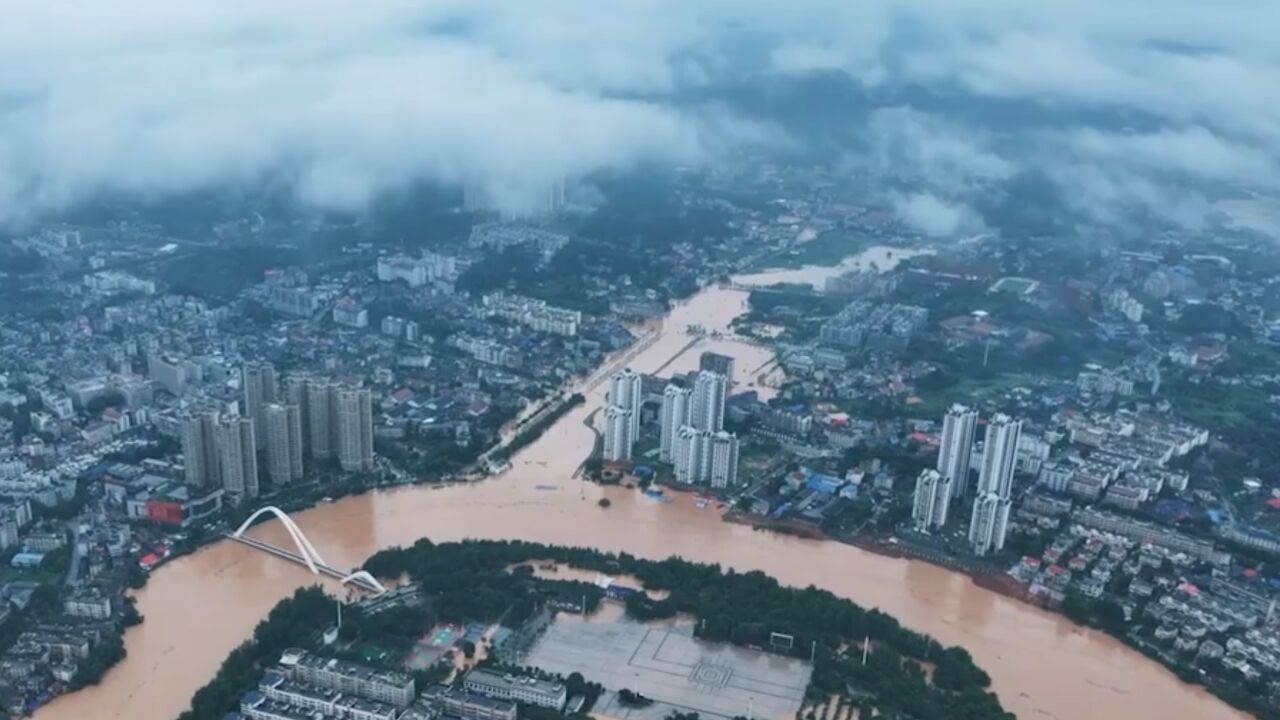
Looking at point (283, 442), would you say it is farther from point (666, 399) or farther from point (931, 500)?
point (931, 500)

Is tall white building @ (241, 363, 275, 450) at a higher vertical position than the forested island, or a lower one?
higher

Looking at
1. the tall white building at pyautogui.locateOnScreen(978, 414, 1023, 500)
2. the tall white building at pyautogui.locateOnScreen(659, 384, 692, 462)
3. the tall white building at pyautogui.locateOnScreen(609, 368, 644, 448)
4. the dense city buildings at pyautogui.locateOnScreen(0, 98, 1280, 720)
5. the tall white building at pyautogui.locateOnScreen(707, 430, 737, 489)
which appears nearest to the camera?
the dense city buildings at pyautogui.locateOnScreen(0, 98, 1280, 720)

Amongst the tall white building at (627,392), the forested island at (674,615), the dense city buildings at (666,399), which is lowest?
the forested island at (674,615)

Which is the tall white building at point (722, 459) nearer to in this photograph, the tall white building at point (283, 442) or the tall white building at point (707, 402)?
the tall white building at point (707, 402)

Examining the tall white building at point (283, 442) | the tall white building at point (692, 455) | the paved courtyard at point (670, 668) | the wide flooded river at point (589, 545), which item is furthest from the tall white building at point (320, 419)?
the paved courtyard at point (670, 668)

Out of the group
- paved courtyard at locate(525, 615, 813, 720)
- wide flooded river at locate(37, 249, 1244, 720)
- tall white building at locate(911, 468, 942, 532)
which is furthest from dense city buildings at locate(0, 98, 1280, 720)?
paved courtyard at locate(525, 615, 813, 720)

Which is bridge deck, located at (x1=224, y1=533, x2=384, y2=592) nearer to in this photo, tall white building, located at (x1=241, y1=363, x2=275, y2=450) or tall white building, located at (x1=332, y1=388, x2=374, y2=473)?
tall white building, located at (x1=332, y1=388, x2=374, y2=473)
